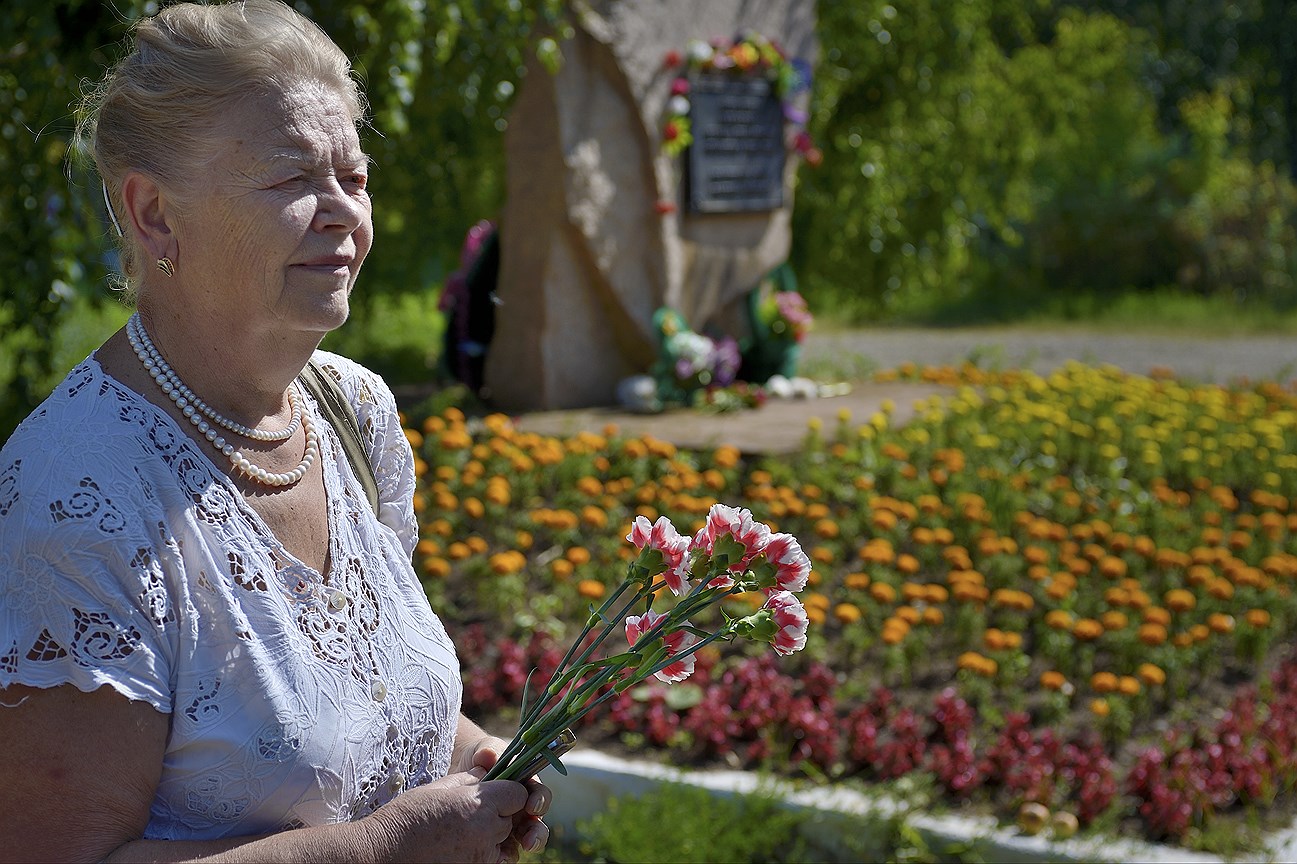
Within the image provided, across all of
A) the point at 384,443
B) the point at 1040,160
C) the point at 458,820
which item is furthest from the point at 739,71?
the point at 1040,160

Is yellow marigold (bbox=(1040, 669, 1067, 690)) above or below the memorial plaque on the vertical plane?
below

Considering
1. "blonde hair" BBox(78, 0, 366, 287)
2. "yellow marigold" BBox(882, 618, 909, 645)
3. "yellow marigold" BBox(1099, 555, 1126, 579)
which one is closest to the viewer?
"blonde hair" BBox(78, 0, 366, 287)

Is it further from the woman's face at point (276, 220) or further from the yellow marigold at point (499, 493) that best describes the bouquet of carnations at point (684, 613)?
the yellow marigold at point (499, 493)

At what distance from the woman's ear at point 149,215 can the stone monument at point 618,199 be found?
4913mm

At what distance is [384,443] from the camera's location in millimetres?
1699

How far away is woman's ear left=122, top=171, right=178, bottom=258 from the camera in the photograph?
1.34 meters

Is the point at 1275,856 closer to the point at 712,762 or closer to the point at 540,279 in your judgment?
the point at 712,762

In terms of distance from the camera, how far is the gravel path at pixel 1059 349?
32.2ft

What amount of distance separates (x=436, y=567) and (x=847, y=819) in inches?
61.7

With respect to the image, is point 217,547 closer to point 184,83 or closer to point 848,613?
point 184,83

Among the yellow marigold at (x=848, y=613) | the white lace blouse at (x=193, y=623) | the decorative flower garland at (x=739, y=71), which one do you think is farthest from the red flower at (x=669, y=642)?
the decorative flower garland at (x=739, y=71)

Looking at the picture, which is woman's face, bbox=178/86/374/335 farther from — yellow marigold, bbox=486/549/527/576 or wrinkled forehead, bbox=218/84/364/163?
yellow marigold, bbox=486/549/527/576

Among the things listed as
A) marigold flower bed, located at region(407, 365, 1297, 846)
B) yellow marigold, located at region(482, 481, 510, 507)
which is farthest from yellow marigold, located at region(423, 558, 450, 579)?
yellow marigold, located at region(482, 481, 510, 507)

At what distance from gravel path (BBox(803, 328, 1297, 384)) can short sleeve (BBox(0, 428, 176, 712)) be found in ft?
25.6
